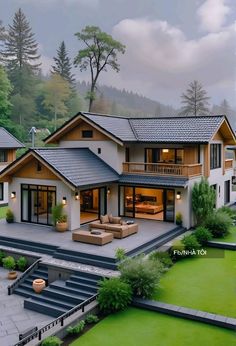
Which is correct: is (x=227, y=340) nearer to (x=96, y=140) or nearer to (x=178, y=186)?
(x=178, y=186)

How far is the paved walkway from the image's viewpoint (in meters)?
10.3

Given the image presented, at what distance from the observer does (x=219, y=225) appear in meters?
19.3

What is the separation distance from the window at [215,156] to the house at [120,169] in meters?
0.07

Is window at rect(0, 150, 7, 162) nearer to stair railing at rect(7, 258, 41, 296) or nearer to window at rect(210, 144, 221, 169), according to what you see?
stair railing at rect(7, 258, 41, 296)

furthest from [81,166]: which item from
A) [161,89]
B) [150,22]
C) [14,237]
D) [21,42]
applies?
[161,89]

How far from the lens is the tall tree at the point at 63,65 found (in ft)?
206

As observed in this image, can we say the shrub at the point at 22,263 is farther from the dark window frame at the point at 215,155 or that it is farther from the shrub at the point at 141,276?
the dark window frame at the point at 215,155

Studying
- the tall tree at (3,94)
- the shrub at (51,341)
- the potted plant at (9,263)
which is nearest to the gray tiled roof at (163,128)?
the potted plant at (9,263)

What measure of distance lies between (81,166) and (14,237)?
19.0ft

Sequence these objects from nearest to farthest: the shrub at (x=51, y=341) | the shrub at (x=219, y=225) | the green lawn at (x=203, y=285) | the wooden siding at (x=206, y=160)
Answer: the shrub at (x=51, y=341) → the green lawn at (x=203, y=285) → the shrub at (x=219, y=225) → the wooden siding at (x=206, y=160)

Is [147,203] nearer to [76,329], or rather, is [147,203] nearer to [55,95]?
[76,329]

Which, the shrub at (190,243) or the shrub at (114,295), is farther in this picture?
the shrub at (190,243)

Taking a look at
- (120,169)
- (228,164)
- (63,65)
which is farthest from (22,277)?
(63,65)

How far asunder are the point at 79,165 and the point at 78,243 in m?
5.74
